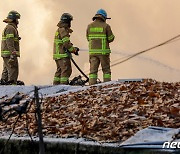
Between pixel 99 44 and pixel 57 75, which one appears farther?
pixel 57 75

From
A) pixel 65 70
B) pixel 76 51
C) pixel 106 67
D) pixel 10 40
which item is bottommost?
pixel 106 67

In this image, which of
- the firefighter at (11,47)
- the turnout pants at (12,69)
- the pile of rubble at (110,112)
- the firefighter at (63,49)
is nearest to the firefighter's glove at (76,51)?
the firefighter at (63,49)

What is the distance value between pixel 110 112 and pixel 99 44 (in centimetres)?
654

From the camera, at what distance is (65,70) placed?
61.5ft

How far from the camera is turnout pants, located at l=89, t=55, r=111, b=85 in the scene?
16891mm

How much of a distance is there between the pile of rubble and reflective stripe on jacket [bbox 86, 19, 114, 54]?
3325 mm

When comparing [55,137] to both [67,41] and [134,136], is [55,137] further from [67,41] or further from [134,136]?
[67,41]

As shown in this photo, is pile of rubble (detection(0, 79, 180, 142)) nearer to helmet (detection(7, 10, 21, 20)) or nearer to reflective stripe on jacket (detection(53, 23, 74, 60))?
reflective stripe on jacket (detection(53, 23, 74, 60))

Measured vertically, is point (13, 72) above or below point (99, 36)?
below

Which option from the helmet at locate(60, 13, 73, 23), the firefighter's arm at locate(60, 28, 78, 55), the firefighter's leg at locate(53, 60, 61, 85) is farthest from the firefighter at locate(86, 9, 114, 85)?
the firefighter's leg at locate(53, 60, 61, 85)

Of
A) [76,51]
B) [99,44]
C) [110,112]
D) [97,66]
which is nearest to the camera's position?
[110,112]

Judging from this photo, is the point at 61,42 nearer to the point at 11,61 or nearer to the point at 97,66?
the point at 11,61

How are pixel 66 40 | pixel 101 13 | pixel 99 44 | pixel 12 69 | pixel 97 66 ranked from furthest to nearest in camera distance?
pixel 12 69
pixel 66 40
pixel 97 66
pixel 99 44
pixel 101 13

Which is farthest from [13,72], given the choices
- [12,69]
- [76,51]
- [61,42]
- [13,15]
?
[76,51]
